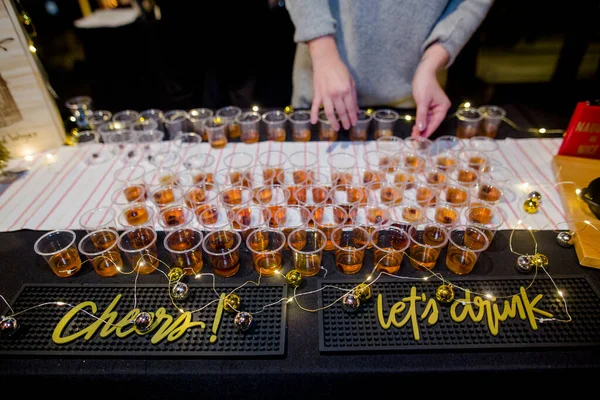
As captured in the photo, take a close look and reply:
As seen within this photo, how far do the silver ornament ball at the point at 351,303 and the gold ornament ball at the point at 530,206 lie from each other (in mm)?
828

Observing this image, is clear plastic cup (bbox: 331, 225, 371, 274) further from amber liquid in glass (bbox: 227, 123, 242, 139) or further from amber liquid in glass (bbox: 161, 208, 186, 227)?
amber liquid in glass (bbox: 227, 123, 242, 139)

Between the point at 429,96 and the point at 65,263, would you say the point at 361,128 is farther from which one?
the point at 65,263

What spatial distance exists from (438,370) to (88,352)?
914 mm

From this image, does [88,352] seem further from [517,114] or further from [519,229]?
[517,114]

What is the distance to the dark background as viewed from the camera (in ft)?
10.9

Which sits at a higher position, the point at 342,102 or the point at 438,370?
the point at 342,102

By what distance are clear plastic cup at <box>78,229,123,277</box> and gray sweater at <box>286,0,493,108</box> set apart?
1198 mm

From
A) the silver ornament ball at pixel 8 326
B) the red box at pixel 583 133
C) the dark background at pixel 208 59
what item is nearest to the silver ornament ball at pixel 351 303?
the silver ornament ball at pixel 8 326

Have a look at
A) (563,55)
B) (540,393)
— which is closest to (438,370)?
(540,393)

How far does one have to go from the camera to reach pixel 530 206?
1.47 metres

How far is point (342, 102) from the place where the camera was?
5.77ft

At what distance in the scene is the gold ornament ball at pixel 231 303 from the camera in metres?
1.10

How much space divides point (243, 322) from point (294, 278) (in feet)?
0.66

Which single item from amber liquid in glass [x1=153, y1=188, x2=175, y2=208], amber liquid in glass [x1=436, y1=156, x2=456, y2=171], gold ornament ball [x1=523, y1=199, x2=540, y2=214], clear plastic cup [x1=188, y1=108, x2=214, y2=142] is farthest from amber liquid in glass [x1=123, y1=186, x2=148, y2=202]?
gold ornament ball [x1=523, y1=199, x2=540, y2=214]
